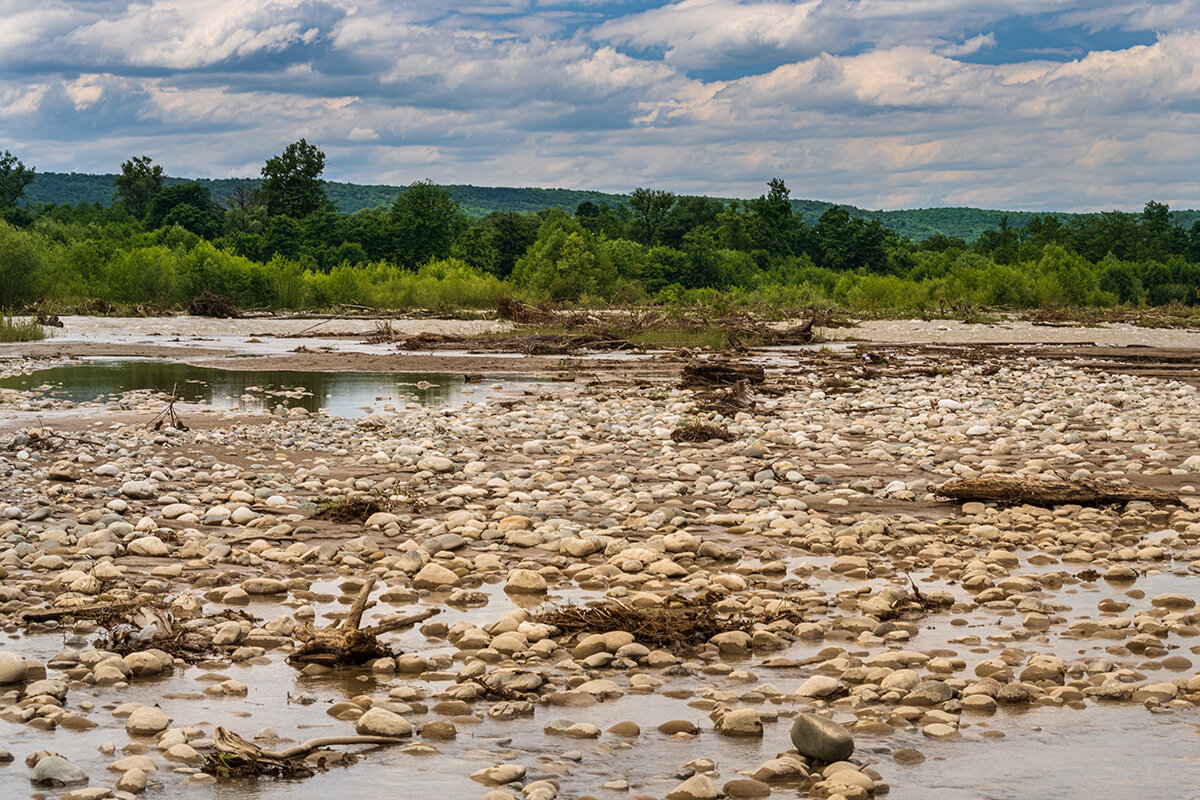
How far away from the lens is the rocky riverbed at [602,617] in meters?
3.96

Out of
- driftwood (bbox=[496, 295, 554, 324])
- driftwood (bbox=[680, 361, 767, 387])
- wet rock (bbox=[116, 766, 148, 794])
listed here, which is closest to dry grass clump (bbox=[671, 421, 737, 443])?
driftwood (bbox=[680, 361, 767, 387])

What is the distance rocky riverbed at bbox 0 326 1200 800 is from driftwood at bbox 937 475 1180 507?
0.14 metres

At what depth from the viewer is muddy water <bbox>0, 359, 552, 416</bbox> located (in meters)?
16.8

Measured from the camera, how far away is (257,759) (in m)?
3.83

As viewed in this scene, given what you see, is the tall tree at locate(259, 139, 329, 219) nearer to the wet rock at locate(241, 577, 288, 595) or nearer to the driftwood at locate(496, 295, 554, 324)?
the driftwood at locate(496, 295, 554, 324)

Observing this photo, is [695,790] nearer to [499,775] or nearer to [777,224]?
[499,775]

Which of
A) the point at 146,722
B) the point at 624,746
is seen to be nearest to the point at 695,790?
the point at 624,746

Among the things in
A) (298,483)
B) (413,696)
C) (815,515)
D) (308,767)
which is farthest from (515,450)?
(308,767)

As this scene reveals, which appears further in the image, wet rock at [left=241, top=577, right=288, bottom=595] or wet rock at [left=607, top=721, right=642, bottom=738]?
wet rock at [left=241, top=577, right=288, bottom=595]

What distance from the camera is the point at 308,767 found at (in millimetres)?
3912

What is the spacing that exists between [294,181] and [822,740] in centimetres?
8475

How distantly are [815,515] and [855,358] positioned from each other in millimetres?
16307

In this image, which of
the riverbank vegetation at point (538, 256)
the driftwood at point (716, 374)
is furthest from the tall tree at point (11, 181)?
the driftwood at point (716, 374)

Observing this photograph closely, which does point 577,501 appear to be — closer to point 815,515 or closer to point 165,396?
point 815,515
